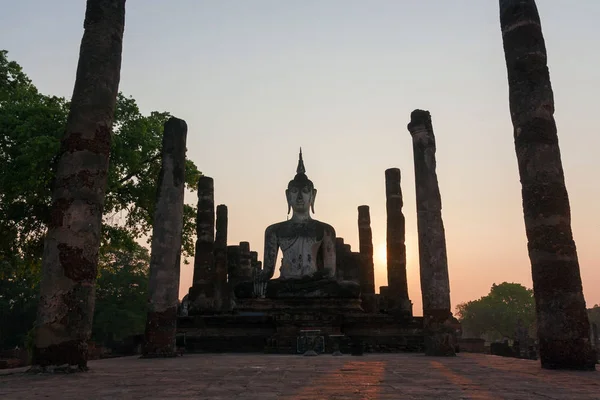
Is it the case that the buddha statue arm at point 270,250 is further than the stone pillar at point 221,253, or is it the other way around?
the stone pillar at point 221,253

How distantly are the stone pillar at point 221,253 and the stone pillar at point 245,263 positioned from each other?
5793 millimetres

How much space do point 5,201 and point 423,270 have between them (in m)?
14.6

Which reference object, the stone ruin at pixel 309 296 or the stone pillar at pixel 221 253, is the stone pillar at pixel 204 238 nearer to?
the stone ruin at pixel 309 296

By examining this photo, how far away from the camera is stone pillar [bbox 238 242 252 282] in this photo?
33938 millimetres

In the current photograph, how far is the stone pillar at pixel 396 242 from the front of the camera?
21297 mm

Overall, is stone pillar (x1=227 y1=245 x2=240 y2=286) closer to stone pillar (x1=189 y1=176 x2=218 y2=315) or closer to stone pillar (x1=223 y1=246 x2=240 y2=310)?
stone pillar (x1=223 y1=246 x2=240 y2=310)

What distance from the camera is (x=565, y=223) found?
29.0 ft

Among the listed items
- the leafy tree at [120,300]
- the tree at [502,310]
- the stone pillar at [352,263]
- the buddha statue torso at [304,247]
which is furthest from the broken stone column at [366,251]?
the tree at [502,310]

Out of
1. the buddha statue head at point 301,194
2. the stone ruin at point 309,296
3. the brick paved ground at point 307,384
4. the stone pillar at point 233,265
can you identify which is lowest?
the brick paved ground at point 307,384

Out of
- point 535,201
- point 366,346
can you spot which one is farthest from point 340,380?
point 366,346

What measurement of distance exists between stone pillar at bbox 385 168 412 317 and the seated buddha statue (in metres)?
2.24

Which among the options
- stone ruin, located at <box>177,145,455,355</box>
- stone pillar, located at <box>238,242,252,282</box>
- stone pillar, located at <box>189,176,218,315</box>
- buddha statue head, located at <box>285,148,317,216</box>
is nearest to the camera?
stone ruin, located at <box>177,145,455,355</box>

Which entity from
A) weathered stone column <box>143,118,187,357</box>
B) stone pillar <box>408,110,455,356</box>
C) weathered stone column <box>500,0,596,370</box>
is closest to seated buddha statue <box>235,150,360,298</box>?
stone pillar <box>408,110,455,356</box>

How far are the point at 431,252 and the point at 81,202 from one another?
753 centimetres
